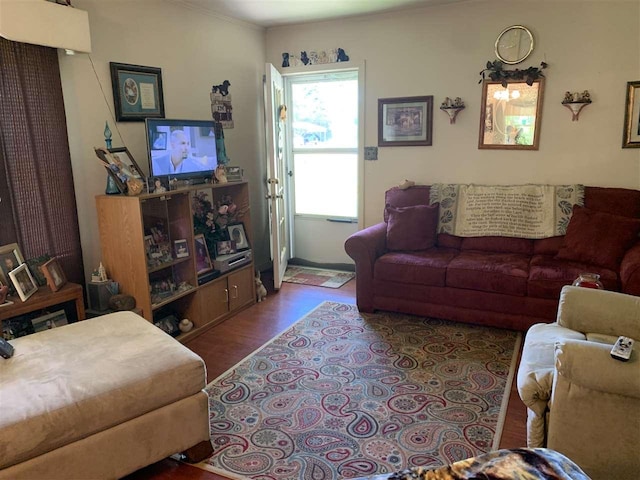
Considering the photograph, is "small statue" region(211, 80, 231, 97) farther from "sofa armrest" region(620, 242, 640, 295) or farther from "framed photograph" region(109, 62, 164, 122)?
"sofa armrest" region(620, 242, 640, 295)

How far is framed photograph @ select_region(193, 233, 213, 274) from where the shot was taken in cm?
351

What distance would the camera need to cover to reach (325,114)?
→ 480 cm

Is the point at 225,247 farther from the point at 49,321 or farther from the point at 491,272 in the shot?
the point at 491,272

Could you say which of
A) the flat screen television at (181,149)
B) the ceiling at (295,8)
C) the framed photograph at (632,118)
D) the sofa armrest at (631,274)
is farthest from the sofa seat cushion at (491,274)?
the ceiling at (295,8)

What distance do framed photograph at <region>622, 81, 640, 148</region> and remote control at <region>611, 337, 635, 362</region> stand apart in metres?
2.56

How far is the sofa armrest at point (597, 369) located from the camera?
153 cm

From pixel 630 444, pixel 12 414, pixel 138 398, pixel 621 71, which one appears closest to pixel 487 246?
pixel 621 71

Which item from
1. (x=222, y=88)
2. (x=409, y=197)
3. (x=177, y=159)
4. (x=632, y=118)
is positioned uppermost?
(x=222, y=88)

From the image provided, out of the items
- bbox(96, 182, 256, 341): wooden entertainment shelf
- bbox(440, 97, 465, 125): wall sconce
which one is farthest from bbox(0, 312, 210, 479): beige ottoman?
bbox(440, 97, 465, 125): wall sconce

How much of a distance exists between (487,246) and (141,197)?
2.63 m

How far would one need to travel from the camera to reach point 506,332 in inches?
130

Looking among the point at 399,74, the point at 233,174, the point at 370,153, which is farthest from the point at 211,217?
the point at 399,74

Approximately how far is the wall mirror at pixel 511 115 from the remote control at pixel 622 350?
2.59 m

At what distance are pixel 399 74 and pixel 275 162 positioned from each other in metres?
1.42
